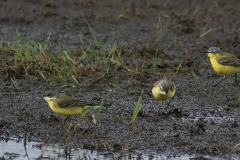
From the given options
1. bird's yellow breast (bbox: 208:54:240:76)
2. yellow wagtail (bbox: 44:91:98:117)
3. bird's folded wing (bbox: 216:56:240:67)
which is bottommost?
yellow wagtail (bbox: 44:91:98:117)

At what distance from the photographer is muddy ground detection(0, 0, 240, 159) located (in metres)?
6.75

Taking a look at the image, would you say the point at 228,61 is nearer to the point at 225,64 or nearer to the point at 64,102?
the point at 225,64

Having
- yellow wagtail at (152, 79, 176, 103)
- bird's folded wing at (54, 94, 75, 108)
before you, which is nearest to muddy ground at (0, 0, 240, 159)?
yellow wagtail at (152, 79, 176, 103)

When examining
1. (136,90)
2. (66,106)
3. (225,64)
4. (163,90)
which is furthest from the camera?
(225,64)

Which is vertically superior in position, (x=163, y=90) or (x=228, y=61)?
(x=228, y=61)

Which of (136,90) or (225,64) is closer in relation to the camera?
(136,90)

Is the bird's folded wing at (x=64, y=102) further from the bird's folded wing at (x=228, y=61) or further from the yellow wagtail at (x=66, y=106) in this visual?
the bird's folded wing at (x=228, y=61)

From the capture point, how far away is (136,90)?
899 centimetres

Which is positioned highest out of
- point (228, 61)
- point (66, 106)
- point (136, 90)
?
point (228, 61)

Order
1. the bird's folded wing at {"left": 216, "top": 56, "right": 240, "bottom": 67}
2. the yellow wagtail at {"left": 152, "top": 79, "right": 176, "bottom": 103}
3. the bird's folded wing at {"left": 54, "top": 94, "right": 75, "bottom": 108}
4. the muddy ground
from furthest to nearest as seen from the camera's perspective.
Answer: the bird's folded wing at {"left": 216, "top": 56, "right": 240, "bottom": 67} < the yellow wagtail at {"left": 152, "top": 79, "right": 176, "bottom": 103} < the bird's folded wing at {"left": 54, "top": 94, "right": 75, "bottom": 108} < the muddy ground

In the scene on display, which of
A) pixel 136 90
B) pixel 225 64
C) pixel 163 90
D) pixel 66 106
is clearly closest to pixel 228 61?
pixel 225 64

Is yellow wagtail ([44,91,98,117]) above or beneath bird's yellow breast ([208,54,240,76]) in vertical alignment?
beneath

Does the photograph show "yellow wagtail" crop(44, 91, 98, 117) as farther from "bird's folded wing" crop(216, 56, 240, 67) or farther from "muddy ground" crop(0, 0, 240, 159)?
"bird's folded wing" crop(216, 56, 240, 67)

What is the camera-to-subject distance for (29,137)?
680cm
